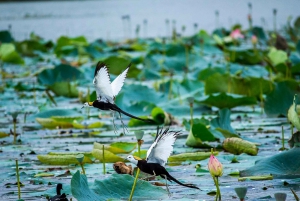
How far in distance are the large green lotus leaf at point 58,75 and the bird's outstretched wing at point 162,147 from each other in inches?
171

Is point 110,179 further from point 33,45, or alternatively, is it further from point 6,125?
point 33,45

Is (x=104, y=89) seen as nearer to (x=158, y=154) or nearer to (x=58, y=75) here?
(x=158, y=154)

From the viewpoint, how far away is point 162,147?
2.37m

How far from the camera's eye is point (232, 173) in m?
3.27

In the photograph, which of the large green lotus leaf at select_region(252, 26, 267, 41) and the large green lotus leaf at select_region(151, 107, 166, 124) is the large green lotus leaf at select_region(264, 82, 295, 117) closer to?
the large green lotus leaf at select_region(151, 107, 166, 124)

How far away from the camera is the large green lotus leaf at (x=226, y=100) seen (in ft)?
16.7

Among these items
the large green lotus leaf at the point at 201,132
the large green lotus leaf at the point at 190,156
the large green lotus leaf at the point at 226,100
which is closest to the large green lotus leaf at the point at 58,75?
the large green lotus leaf at the point at 226,100

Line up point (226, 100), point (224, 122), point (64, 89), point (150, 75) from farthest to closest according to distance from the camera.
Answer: point (150, 75) → point (64, 89) → point (226, 100) → point (224, 122)

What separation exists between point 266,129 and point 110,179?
1960mm

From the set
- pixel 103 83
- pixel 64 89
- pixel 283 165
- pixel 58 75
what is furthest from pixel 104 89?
pixel 58 75

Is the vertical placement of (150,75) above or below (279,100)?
below

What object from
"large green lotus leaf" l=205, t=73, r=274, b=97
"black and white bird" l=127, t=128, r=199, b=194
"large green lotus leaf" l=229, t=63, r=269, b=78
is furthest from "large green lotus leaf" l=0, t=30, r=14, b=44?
"black and white bird" l=127, t=128, r=199, b=194

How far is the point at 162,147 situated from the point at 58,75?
4.69m

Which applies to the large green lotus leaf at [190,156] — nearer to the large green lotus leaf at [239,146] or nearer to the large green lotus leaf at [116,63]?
the large green lotus leaf at [239,146]
